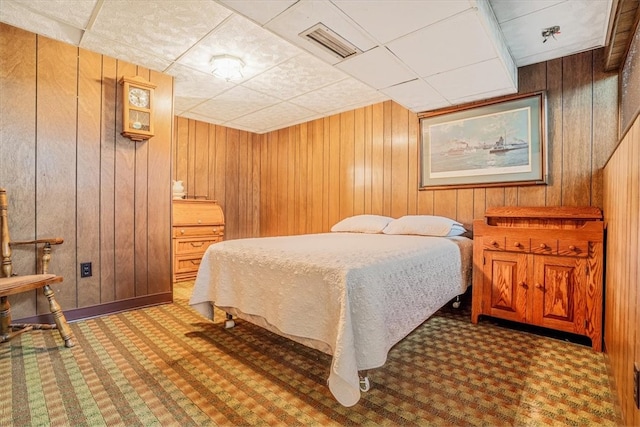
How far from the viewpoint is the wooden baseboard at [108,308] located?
91.6 inches

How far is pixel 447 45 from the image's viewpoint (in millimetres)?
1917

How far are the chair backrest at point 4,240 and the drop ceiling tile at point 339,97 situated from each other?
2.68 metres

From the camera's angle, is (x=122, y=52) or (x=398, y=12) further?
(x=122, y=52)

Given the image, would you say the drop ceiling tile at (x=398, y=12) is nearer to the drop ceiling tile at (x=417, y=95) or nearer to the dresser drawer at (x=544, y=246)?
the drop ceiling tile at (x=417, y=95)

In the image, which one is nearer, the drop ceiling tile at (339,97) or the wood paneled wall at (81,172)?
the wood paneled wall at (81,172)

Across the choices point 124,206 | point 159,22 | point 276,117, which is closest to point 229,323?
point 124,206

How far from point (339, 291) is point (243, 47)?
2069mm

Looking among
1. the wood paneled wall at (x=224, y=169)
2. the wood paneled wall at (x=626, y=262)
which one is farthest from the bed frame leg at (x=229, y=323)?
the wood paneled wall at (x=224, y=169)

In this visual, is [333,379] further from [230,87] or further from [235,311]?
[230,87]

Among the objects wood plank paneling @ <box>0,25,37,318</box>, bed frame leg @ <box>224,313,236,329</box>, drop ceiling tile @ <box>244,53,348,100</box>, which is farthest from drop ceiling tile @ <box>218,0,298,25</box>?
bed frame leg @ <box>224,313,236,329</box>

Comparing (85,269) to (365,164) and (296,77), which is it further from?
(365,164)

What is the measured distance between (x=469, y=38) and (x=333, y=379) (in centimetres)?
203

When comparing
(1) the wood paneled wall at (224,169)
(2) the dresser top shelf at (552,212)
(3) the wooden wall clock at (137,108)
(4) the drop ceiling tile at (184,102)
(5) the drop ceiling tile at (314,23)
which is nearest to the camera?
(5) the drop ceiling tile at (314,23)

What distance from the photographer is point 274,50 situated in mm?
2459
